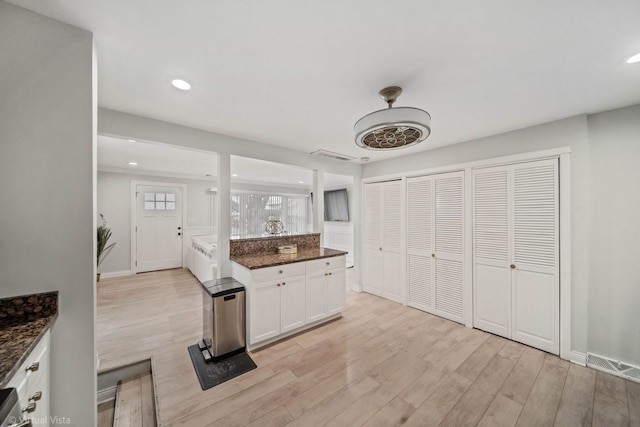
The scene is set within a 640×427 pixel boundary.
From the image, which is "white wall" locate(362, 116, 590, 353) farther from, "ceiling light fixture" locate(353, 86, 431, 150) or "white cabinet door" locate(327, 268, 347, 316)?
"white cabinet door" locate(327, 268, 347, 316)

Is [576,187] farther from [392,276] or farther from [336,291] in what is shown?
[336,291]

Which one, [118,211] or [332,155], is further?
[118,211]

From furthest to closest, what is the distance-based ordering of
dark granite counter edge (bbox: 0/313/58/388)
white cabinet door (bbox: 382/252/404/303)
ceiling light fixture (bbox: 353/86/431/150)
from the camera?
white cabinet door (bbox: 382/252/404/303)
ceiling light fixture (bbox: 353/86/431/150)
dark granite counter edge (bbox: 0/313/58/388)

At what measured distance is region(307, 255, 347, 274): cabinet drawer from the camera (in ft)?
9.07

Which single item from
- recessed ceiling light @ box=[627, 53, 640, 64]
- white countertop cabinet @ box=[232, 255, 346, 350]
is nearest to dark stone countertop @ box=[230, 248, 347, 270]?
white countertop cabinet @ box=[232, 255, 346, 350]

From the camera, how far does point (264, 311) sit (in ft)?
7.87

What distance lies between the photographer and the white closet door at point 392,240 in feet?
11.8

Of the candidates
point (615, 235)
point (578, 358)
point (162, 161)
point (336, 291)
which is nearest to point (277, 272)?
point (336, 291)

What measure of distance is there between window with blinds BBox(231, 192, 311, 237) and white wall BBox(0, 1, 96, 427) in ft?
16.5

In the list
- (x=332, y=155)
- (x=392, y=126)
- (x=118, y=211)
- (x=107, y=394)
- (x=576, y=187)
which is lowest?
(x=107, y=394)

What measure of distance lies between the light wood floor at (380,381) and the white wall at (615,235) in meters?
0.38

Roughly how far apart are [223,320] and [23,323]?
139 centimetres

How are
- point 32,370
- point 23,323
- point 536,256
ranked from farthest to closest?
1. point 536,256
2. point 23,323
3. point 32,370

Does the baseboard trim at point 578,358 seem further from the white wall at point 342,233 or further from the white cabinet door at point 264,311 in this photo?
the white wall at point 342,233
